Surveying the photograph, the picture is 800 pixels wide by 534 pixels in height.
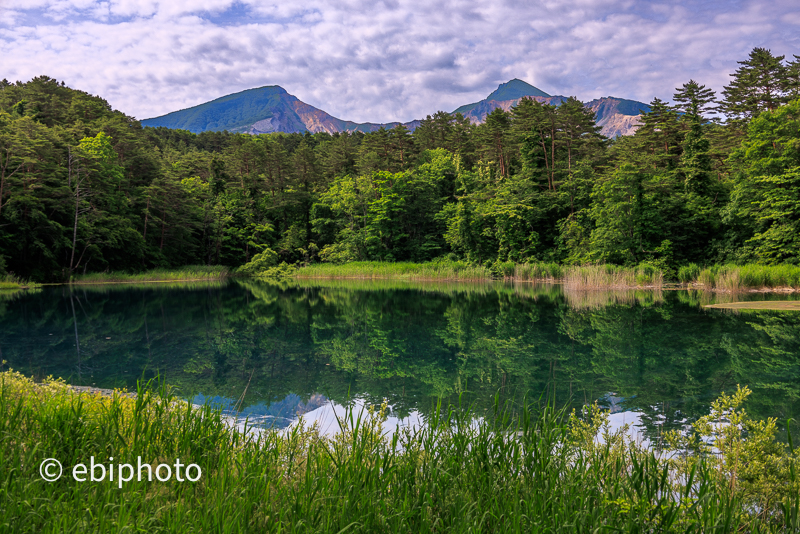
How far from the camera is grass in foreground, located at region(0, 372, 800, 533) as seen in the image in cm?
192

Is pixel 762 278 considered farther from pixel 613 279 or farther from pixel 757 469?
pixel 757 469

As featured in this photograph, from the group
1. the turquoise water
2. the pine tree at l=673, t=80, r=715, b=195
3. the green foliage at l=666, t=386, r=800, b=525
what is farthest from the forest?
the green foliage at l=666, t=386, r=800, b=525

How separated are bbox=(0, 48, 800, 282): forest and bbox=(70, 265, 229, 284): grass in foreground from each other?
0.93 metres

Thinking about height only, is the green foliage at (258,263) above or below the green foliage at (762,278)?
above

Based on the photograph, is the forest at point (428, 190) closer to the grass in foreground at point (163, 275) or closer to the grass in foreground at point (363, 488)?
the grass in foreground at point (163, 275)

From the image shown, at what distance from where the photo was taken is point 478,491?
2348 mm

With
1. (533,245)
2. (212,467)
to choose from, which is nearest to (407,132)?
(533,245)

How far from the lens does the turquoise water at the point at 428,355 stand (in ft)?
18.9

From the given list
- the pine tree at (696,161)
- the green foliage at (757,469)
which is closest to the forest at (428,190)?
the pine tree at (696,161)

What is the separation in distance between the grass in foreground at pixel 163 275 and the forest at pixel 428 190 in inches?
36.6

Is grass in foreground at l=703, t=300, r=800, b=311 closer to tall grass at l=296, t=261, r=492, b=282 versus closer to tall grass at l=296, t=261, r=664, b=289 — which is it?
tall grass at l=296, t=261, r=664, b=289

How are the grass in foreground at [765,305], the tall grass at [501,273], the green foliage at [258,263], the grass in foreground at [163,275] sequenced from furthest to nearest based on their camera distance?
the green foliage at [258,263], the grass in foreground at [163,275], the tall grass at [501,273], the grass in foreground at [765,305]

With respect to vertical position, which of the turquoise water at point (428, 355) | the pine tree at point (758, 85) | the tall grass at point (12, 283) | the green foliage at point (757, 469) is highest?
the pine tree at point (758, 85)

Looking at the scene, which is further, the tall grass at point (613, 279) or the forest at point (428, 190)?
the forest at point (428, 190)
